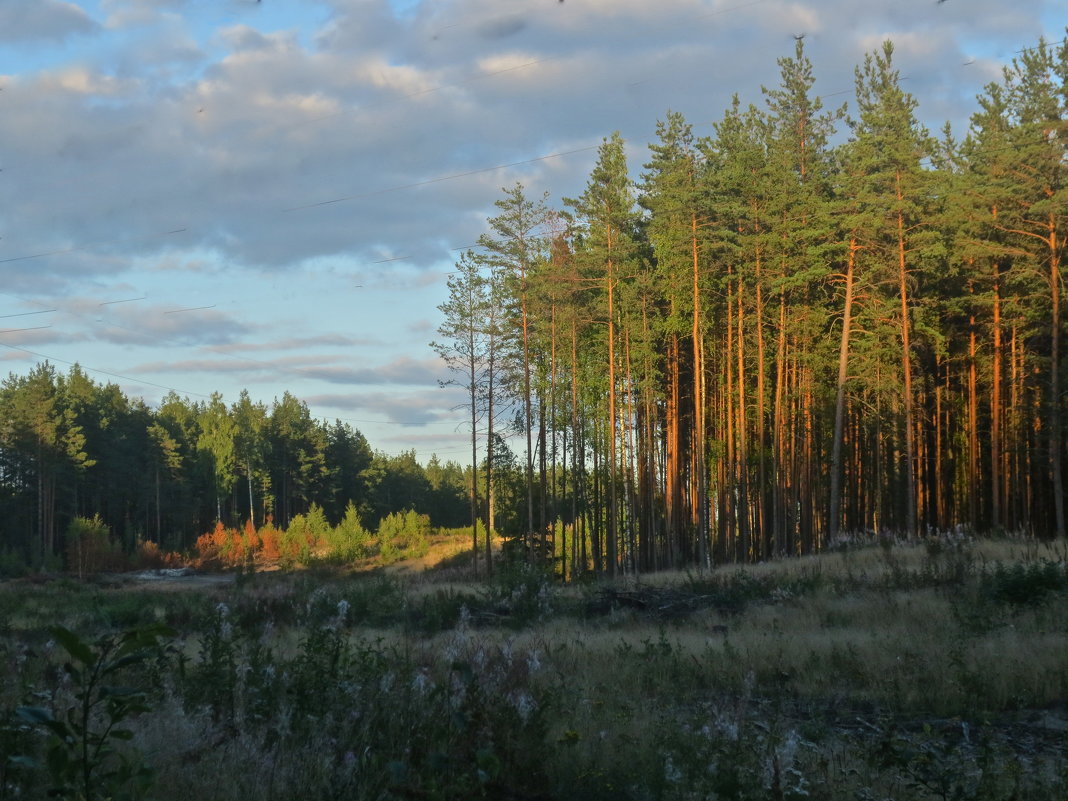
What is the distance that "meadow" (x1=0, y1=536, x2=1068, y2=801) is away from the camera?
4379mm

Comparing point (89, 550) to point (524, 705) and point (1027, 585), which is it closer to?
point (1027, 585)

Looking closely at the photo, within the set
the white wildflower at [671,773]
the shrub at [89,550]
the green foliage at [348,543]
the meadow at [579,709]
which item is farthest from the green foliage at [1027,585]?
the green foliage at [348,543]

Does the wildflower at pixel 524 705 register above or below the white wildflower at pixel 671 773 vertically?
above

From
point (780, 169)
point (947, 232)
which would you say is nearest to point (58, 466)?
point (780, 169)

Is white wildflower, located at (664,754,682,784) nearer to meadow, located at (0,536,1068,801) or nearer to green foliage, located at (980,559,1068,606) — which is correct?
meadow, located at (0,536,1068,801)

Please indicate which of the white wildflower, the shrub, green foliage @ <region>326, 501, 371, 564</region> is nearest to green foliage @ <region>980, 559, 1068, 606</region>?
the white wildflower

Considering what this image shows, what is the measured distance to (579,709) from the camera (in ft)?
23.9

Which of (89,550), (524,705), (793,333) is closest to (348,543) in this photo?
(89,550)

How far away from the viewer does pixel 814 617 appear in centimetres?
1455

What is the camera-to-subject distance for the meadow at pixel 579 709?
438cm

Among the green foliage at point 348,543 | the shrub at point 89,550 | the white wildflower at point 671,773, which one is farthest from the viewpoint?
the green foliage at point 348,543

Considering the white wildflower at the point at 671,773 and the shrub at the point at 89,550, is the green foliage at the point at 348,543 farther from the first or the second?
the white wildflower at the point at 671,773

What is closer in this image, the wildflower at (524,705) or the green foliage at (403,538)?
the wildflower at (524,705)

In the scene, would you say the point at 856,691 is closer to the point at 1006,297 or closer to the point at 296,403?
the point at 1006,297
